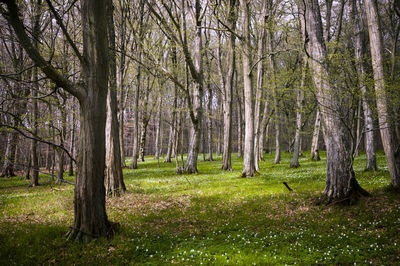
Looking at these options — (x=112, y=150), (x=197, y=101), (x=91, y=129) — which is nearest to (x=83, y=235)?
(x=91, y=129)

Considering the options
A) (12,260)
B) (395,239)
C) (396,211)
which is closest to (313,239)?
(395,239)

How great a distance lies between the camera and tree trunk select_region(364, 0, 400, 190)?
7.62m

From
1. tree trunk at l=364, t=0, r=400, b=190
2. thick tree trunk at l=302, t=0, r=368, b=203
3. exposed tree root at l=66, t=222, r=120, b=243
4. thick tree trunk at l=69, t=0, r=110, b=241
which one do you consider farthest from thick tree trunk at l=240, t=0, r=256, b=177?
thick tree trunk at l=69, t=0, r=110, b=241

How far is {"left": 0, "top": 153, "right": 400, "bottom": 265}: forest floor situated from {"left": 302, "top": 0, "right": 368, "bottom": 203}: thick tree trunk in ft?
1.91

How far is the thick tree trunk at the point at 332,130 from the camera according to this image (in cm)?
739

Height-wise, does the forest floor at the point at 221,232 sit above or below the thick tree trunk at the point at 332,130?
below

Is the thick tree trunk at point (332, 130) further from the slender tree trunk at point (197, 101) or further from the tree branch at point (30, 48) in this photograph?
the slender tree trunk at point (197, 101)

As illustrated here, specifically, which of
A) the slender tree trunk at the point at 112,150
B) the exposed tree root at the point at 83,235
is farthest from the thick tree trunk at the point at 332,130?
the slender tree trunk at the point at 112,150

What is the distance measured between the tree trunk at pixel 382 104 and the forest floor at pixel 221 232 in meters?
1.00

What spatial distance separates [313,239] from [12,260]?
689 cm

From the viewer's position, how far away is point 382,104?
809 cm

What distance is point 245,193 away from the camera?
1030 centimetres

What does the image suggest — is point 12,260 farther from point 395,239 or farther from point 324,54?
point 324,54

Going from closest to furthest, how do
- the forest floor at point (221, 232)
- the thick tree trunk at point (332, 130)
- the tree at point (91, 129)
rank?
the forest floor at point (221, 232) → the tree at point (91, 129) → the thick tree trunk at point (332, 130)
